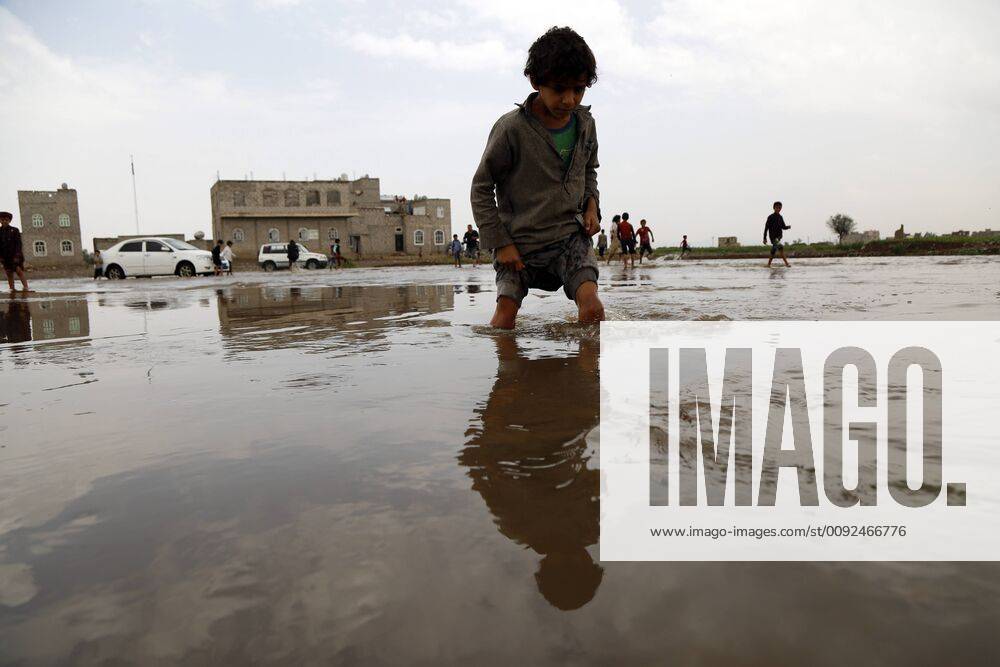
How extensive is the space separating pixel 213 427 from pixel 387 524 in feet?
3.17

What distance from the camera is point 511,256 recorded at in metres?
3.75

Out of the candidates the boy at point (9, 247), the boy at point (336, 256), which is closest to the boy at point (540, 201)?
the boy at point (9, 247)

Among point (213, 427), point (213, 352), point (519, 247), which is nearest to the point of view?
point (213, 427)

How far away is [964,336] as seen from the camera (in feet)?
9.75

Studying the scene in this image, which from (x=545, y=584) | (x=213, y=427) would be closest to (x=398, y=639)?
(x=545, y=584)

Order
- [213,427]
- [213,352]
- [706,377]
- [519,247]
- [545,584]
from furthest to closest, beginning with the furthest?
[519,247]
[213,352]
[706,377]
[213,427]
[545,584]

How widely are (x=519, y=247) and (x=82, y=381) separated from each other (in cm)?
235

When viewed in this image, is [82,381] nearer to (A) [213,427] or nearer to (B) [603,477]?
(A) [213,427]

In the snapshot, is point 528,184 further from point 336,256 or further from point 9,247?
point 336,256

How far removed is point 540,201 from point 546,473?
2625 millimetres

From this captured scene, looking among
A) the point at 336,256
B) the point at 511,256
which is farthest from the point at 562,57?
the point at 336,256

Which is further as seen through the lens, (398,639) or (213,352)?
(213,352)

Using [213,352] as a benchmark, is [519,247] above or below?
above

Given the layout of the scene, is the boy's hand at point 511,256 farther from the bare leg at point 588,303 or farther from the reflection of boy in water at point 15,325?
the reflection of boy in water at point 15,325
